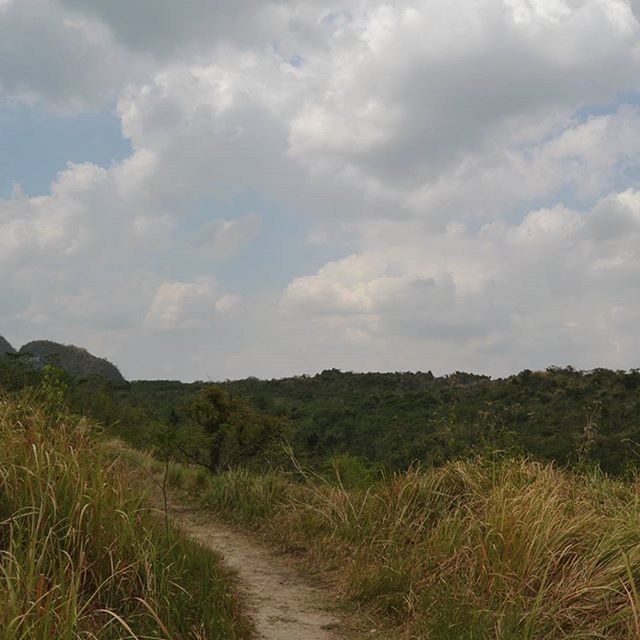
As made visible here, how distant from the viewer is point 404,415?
34719 mm

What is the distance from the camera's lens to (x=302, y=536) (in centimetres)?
781

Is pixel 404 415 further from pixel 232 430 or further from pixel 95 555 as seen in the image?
pixel 95 555

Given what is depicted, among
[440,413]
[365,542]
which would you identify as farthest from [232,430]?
[440,413]

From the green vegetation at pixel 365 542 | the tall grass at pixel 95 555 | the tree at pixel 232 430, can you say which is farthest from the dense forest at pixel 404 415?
the tall grass at pixel 95 555

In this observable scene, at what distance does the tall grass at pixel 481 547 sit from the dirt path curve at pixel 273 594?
29 centimetres

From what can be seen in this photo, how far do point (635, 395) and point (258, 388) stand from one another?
102 ft

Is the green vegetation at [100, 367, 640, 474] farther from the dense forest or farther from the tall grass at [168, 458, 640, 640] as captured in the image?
the tall grass at [168, 458, 640, 640]

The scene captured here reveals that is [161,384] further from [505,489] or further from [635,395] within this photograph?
[505,489]

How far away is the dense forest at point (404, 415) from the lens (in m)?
14.0

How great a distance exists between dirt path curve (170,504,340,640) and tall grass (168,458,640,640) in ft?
0.96

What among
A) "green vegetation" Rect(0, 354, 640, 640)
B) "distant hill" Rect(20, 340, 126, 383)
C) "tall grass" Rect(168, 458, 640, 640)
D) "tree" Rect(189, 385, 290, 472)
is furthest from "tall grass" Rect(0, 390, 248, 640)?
"distant hill" Rect(20, 340, 126, 383)

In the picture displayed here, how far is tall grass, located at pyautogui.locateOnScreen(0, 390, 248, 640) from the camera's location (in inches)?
150

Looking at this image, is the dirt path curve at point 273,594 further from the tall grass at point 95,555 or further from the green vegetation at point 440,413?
the green vegetation at point 440,413

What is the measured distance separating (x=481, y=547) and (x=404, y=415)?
2951 centimetres
